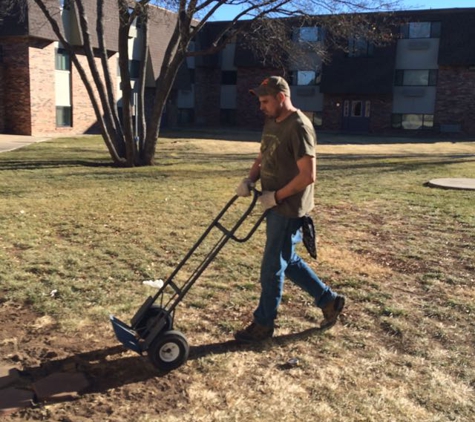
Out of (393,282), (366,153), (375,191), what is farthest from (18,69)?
(393,282)

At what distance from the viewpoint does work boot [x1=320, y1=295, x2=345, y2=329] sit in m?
4.14

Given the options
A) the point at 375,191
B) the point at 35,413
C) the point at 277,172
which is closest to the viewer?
the point at 35,413

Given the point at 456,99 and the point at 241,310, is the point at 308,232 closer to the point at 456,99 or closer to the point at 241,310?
the point at 241,310

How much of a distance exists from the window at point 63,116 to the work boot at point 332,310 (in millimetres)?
27518

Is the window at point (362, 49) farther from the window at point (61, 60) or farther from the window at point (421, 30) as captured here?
the window at point (61, 60)

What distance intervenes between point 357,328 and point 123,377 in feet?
5.99

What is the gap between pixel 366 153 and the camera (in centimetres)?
2142

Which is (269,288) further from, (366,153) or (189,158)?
(366,153)

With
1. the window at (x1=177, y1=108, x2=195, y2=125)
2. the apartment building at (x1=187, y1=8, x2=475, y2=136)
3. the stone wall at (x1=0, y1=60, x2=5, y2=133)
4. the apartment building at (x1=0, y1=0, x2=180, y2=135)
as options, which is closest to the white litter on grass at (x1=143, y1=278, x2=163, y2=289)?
the apartment building at (x1=0, y1=0, x2=180, y2=135)

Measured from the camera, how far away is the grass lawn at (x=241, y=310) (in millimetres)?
3141

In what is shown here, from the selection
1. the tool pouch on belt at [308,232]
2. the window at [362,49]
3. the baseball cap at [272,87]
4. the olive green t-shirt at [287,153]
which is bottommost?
the tool pouch on belt at [308,232]

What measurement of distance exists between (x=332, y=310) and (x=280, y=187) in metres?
1.10

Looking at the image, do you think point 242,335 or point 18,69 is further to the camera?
point 18,69

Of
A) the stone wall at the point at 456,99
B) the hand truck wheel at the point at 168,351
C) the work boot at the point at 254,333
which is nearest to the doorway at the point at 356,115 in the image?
the stone wall at the point at 456,99
